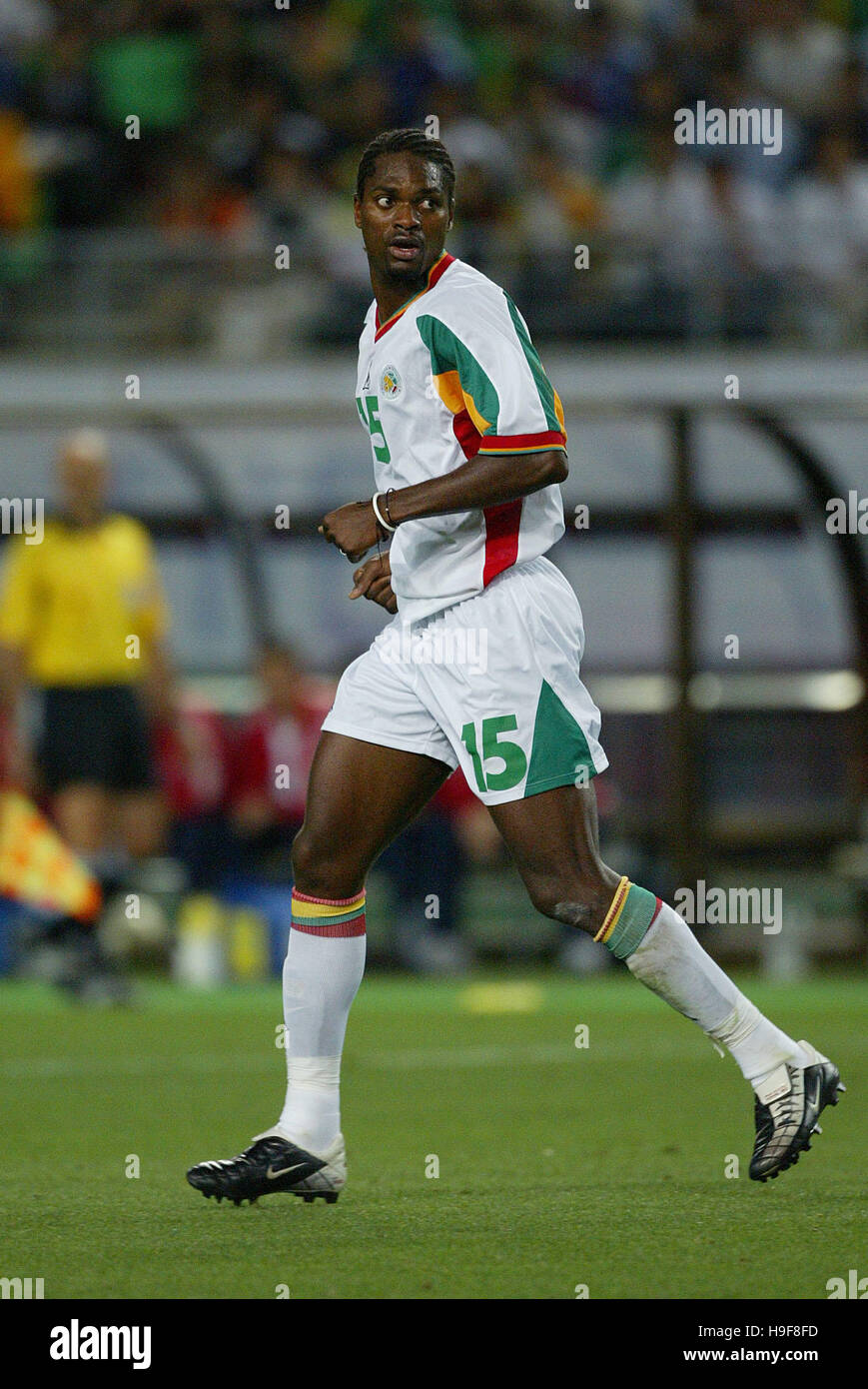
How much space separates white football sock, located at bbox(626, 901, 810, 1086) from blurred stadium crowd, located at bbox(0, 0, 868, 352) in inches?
290

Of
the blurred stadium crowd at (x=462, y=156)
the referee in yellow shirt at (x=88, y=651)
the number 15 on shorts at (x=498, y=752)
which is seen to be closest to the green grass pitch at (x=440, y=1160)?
the number 15 on shorts at (x=498, y=752)

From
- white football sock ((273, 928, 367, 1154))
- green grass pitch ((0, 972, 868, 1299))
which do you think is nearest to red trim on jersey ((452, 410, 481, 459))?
white football sock ((273, 928, 367, 1154))

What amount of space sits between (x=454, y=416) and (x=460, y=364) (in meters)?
0.14

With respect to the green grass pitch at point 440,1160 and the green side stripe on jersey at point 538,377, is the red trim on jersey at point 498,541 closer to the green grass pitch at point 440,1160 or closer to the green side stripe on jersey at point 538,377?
the green side stripe on jersey at point 538,377

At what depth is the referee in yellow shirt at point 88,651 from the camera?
9.80 meters

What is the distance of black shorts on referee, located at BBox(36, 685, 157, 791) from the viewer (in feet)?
33.1

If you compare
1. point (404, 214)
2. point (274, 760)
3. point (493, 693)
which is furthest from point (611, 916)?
point (274, 760)

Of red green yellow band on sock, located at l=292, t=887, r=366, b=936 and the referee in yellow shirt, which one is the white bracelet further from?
the referee in yellow shirt

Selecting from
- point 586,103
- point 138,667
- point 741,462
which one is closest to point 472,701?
point 138,667

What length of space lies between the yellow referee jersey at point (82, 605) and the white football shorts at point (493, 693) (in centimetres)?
521

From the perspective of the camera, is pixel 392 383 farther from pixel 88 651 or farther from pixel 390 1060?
pixel 88 651
